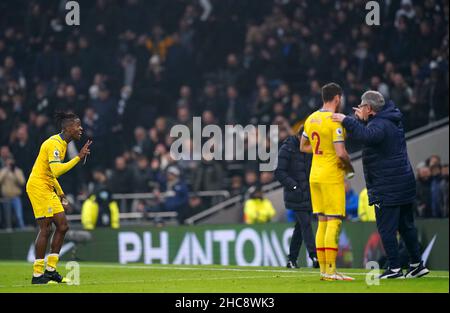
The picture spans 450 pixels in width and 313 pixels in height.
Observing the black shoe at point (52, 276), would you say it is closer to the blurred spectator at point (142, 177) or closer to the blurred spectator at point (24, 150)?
the blurred spectator at point (142, 177)

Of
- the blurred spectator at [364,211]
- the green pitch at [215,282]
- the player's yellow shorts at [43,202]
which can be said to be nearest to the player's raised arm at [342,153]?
the green pitch at [215,282]

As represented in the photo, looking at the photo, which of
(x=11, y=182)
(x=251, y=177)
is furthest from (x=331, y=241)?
(x=11, y=182)

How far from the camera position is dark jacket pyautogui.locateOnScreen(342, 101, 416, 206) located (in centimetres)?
1363

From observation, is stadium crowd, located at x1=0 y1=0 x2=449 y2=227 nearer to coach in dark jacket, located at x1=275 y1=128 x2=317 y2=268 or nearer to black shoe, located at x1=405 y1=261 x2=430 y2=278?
coach in dark jacket, located at x1=275 y1=128 x2=317 y2=268

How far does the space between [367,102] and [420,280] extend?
7.69 ft

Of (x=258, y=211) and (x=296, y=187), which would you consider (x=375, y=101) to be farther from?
(x=258, y=211)

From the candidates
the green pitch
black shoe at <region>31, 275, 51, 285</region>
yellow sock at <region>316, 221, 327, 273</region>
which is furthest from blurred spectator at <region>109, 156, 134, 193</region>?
yellow sock at <region>316, 221, 327, 273</region>

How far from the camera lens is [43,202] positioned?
14484 mm

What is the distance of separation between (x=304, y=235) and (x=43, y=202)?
422 centimetres

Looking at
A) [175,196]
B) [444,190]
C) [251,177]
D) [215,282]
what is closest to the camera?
[215,282]

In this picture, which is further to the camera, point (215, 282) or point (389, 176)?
point (215, 282)

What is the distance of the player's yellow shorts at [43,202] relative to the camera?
14.5m

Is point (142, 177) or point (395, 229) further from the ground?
point (142, 177)
